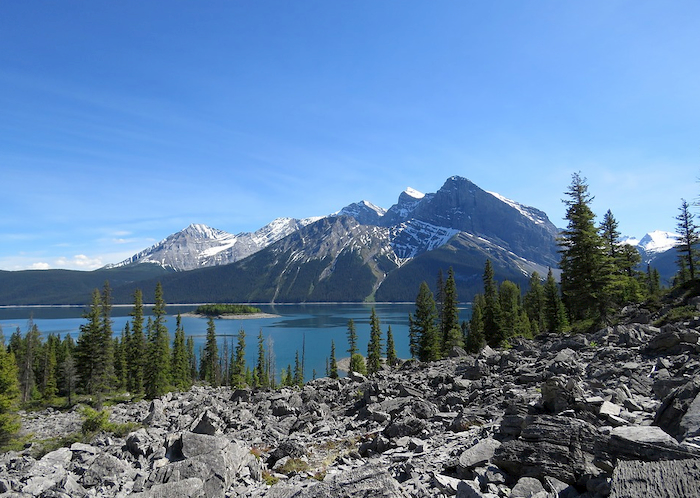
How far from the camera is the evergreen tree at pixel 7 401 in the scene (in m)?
32.6

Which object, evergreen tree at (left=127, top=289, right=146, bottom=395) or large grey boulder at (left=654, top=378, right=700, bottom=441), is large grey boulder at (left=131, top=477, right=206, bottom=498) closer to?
large grey boulder at (left=654, top=378, right=700, bottom=441)

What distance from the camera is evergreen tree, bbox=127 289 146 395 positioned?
64550 mm

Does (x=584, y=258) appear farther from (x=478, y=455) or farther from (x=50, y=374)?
(x=50, y=374)

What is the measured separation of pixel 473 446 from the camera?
9.30 meters

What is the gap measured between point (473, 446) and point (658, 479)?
5154 millimetres

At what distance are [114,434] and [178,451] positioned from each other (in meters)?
12.4

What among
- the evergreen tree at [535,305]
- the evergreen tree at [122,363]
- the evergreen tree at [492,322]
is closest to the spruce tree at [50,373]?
the evergreen tree at [122,363]

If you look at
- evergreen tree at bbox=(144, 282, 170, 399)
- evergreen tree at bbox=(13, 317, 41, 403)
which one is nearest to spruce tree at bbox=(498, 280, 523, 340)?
evergreen tree at bbox=(144, 282, 170, 399)

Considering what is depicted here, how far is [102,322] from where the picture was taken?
5944cm

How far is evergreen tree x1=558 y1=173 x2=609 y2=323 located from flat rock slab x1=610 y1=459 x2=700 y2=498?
32646 mm

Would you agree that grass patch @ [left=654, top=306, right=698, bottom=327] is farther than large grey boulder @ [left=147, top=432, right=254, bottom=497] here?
Yes

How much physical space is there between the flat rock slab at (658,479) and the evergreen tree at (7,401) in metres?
44.0

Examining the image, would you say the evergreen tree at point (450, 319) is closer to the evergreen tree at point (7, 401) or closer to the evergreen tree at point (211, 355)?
the evergreen tree at point (211, 355)

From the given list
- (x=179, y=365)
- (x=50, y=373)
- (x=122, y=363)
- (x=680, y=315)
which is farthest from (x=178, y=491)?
(x=50, y=373)
